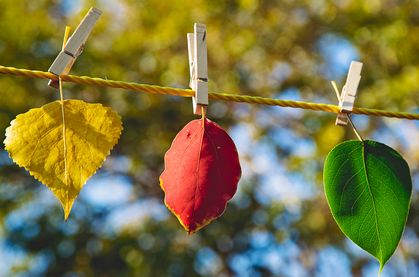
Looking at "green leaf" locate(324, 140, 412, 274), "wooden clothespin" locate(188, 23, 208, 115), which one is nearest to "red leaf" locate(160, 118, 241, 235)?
"wooden clothespin" locate(188, 23, 208, 115)

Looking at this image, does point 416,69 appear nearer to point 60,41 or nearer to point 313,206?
point 313,206

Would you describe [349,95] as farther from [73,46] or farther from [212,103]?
[212,103]

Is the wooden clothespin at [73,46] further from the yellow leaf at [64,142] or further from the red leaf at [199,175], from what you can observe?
the red leaf at [199,175]

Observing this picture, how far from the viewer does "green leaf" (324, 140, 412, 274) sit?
0.40m

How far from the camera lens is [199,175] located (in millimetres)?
362

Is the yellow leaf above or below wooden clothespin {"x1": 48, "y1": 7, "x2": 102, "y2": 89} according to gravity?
below

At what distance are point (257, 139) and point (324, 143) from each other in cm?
61

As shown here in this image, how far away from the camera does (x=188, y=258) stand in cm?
283

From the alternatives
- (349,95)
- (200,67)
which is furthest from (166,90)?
(349,95)

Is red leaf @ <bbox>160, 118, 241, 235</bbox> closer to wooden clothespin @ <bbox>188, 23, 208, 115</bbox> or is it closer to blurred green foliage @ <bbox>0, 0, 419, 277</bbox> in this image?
wooden clothespin @ <bbox>188, 23, 208, 115</bbox>

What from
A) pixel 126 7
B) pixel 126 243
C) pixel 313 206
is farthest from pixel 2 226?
pixel 313 206

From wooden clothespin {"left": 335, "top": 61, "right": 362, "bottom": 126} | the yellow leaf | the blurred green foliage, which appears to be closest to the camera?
the yellow leaf

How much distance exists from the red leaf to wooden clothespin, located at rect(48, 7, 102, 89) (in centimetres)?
16

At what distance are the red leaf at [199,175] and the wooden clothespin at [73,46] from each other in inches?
6.1
